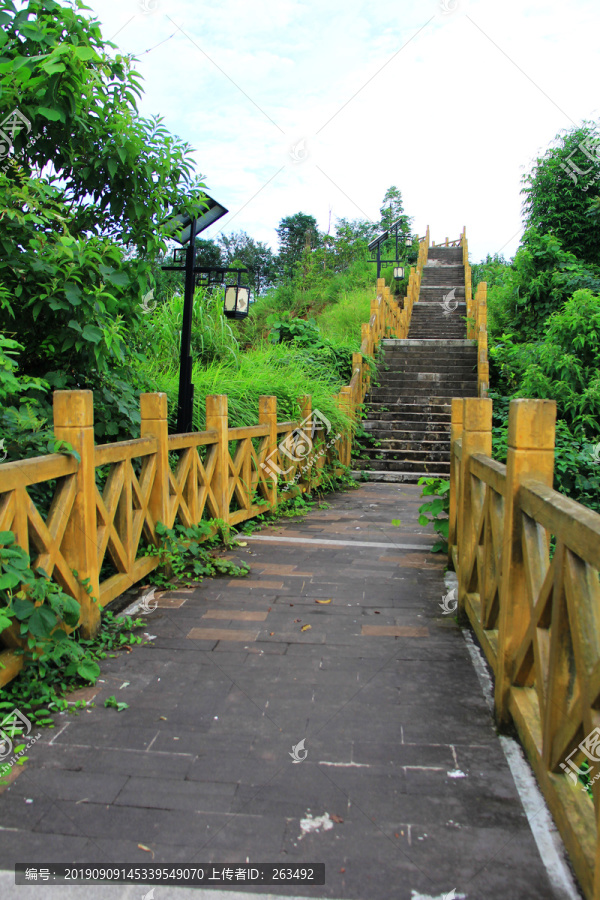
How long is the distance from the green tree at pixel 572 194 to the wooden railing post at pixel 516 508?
1270cm

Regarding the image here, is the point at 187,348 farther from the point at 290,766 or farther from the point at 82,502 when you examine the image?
the point at 290,766

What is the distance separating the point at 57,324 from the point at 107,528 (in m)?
1.38

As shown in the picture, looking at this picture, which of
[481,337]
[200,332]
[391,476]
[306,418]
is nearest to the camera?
[306,418]

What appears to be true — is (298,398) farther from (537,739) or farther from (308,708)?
(537,739)

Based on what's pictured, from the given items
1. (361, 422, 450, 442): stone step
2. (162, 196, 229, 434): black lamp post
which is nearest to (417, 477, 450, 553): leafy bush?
(162, 196, 229, 434): black lamp post

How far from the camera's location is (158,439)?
4.36 meters

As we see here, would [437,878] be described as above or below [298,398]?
below

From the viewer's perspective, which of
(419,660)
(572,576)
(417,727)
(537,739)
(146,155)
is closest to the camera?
(572,576)

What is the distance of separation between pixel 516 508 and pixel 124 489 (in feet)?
7.94

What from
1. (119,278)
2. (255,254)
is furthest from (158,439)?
(255,254)

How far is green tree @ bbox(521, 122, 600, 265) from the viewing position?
1352 cm

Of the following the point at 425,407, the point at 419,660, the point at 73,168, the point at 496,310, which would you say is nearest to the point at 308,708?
the point at 419,660

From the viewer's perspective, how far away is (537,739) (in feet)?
7.12

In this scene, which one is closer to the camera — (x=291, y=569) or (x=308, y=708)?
(x=308, y=708)
